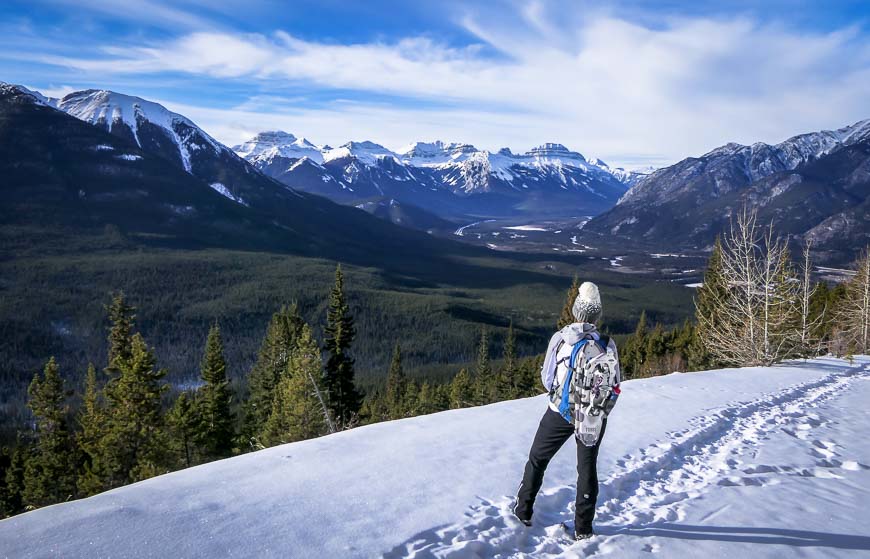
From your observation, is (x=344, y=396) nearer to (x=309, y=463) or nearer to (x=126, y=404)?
(x=126, y=404)

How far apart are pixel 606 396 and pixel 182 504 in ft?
18.6

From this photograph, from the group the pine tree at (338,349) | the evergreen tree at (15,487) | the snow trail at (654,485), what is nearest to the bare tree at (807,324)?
the snow trail at (654,485)

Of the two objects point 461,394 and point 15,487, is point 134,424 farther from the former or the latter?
point 461,394

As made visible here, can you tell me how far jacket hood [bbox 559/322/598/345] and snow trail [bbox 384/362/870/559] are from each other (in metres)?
2.59

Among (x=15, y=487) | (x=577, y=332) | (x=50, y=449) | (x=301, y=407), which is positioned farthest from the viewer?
(x=15, y=487)

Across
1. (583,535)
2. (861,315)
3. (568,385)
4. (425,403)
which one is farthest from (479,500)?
(861,315)

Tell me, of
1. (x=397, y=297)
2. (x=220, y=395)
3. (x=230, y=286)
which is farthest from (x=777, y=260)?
(x=230, y=286)

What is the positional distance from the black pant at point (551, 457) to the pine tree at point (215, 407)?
29288 mm

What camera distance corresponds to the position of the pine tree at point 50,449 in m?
26.3

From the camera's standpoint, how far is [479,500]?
696 centimetres

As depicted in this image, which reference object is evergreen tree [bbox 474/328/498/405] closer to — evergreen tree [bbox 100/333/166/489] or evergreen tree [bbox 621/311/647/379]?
evergreen tree [bbox 621/311/647/379]

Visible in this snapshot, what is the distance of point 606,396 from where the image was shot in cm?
558

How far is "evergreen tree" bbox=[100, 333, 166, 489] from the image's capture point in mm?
23844

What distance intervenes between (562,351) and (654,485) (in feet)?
12.6
